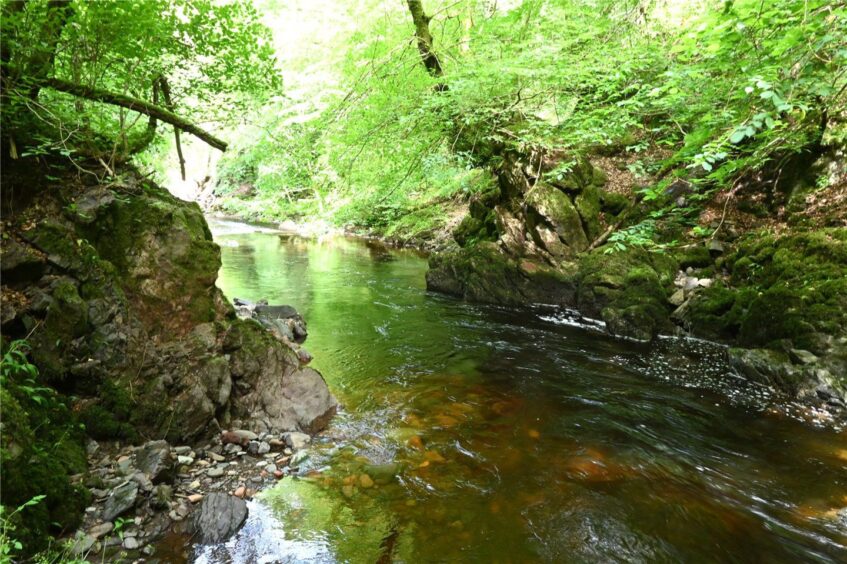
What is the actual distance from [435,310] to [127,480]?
30.1 feet

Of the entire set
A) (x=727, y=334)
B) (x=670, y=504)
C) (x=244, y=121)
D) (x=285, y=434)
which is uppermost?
(x=244, y=121)

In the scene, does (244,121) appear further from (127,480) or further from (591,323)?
(591,323)

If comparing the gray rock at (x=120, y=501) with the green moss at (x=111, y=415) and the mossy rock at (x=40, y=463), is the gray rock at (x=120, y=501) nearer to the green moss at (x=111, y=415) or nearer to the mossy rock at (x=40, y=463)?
the mossy rock at (x=40, y=463)

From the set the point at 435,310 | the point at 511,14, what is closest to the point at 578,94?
the point at 511,14

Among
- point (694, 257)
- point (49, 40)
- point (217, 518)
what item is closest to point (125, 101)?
point (49, 40)

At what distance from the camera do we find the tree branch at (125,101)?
472 centimetres

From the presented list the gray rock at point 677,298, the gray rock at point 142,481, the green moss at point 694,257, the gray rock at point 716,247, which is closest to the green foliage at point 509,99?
the gray rock at point 716,247

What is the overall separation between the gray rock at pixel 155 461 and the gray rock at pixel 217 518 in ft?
1.58

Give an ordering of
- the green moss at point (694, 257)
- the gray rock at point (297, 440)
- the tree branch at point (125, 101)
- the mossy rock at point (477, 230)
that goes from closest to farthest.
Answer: the tree branch at point (125, 101), the gray rock at point (297, 440), the green moss at point (694, 257), the mossy rock at point (477, 230)

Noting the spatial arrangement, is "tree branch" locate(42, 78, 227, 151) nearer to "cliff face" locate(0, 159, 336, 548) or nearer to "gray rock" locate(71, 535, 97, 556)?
"cliff face" locate(0, 159, 336, 548)

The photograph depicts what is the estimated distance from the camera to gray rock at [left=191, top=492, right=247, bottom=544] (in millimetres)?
3740

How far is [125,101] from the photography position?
526cm

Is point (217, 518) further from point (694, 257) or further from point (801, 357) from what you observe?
point (694, 257)

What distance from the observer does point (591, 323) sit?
1122 centimetres
